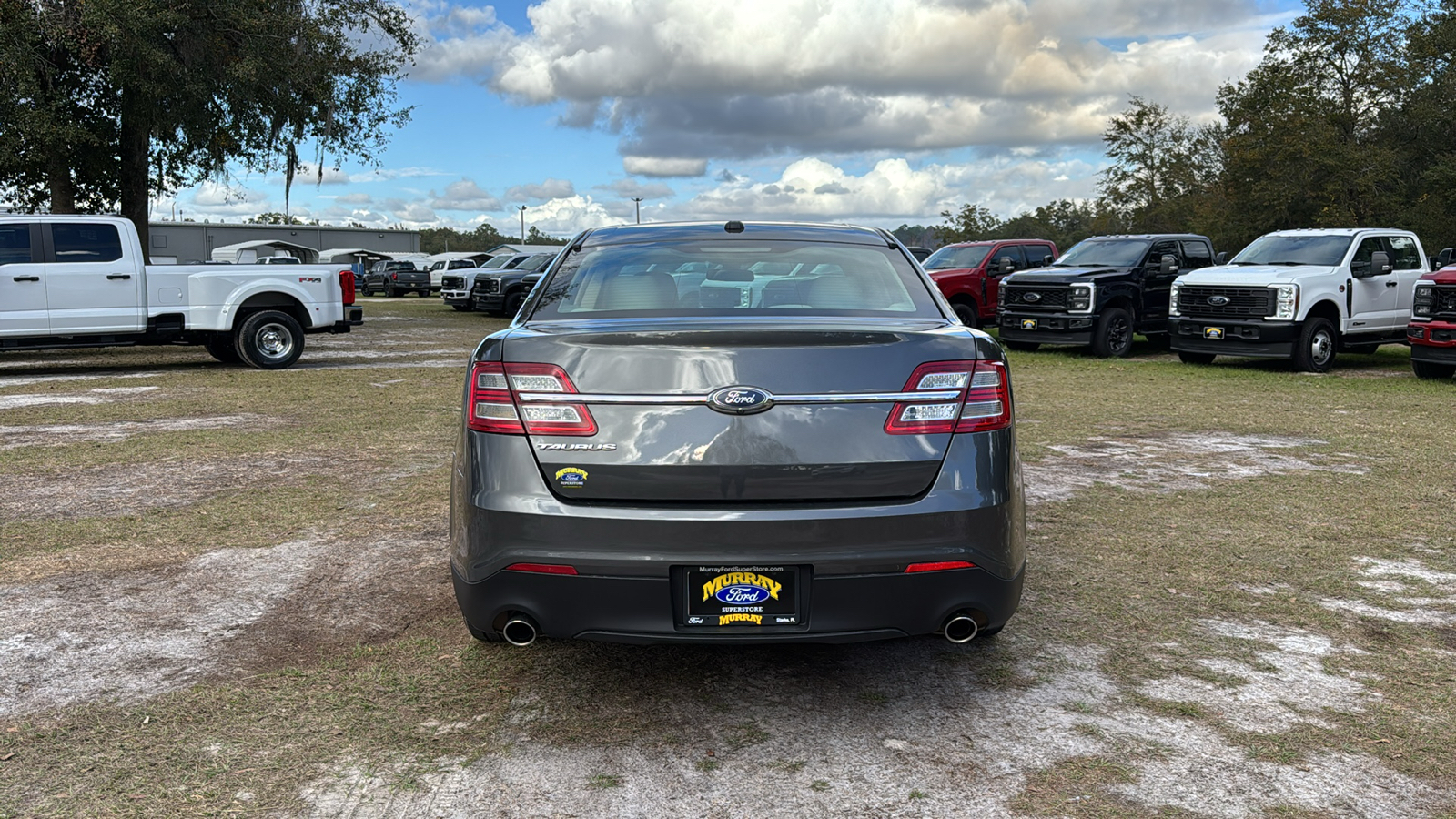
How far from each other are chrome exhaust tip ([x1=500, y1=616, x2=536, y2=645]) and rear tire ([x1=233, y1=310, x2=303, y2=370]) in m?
13.0

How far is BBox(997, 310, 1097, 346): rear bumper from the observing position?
1783cm

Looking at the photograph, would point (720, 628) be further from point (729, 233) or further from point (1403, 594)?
point (1403, 594)

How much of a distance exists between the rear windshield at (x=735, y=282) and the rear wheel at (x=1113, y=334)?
14.3 meters

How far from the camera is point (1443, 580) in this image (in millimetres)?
5164

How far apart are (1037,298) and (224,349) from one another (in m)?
12.2

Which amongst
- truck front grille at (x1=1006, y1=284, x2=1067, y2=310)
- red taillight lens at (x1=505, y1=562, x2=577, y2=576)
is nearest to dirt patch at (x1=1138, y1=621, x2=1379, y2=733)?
red taillight lens at (x1=505, y1=562, x2=577, y2=576)

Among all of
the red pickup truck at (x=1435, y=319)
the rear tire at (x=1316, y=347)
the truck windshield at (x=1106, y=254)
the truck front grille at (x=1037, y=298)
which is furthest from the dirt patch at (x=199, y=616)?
the truck windshield at (x=1106, y=254)

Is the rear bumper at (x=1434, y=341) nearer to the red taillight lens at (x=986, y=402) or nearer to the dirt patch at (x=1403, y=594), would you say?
the dirt patch at (x=1403, y=594)

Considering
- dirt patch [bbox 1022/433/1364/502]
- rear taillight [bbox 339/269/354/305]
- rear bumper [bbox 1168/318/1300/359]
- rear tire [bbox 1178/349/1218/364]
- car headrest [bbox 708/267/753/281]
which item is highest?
rear taillight [bbox 339/269/354/305]

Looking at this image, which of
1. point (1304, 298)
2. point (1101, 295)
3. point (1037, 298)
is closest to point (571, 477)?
point (1304, 298)

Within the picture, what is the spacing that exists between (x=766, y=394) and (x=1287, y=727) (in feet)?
6.32

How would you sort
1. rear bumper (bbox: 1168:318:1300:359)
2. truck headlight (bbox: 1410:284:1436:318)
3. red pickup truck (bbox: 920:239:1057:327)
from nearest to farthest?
truck headlight (bbox: 1410:284:1436:318) < rear bumper (bbox: 1168:318:1300:359) < red pickup truck (bbox: 920:239:1057:327)

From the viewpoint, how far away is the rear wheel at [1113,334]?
17.9 meters

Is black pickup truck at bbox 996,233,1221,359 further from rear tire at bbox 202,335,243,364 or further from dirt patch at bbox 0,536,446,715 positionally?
dirt patch at bbox 0,536,446,715
